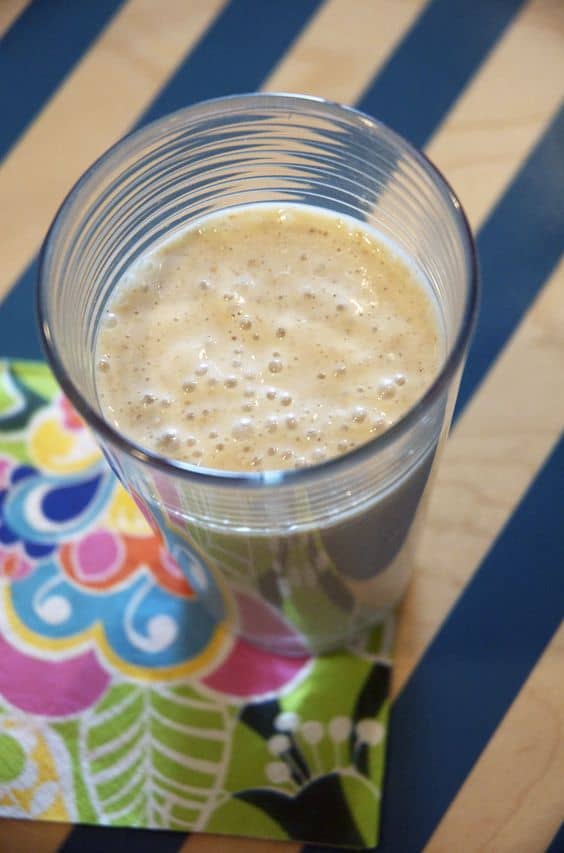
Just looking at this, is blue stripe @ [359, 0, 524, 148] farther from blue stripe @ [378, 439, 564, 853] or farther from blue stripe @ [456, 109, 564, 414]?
blue stripe @ [378, 439, 564, 853]

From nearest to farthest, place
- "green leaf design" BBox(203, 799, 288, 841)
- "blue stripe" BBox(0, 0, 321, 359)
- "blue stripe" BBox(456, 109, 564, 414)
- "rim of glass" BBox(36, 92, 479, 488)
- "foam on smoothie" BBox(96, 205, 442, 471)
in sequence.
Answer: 1. "rim of glass" BBox(36, 92, 479, 488)
2. "foam on smoothie" BBox(96, 205, 442, 471)
3. "green leaf design" BBox(203, 799, 288, 841)
4. "blue stripe" BBox(456, 109, 564, 414)
5. "blue stripe" BBox(0, 0, 321, 359)

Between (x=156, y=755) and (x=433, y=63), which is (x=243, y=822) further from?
(x=433, y=63)

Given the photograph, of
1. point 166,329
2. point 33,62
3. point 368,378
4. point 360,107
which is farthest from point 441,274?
point 33,62

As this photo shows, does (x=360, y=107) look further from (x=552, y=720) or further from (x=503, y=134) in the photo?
(x=552, y=720)

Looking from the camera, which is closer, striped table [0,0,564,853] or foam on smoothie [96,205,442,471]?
foam on smoothie [96,205,442,471]

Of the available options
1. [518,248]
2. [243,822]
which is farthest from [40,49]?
[243,822]

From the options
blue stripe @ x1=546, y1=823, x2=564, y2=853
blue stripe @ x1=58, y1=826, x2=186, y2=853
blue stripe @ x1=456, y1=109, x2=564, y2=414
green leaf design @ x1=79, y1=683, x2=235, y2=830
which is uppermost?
blue stripe @ x1=456, y1=109, x2=564, y2=414

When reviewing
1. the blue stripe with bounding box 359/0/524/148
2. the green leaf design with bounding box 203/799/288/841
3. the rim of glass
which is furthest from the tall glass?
the blue stripe with bounding box 359/0/524/148

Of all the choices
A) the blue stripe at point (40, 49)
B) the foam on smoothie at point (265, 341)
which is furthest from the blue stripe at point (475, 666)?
the blue stripe at point (40, 49)
